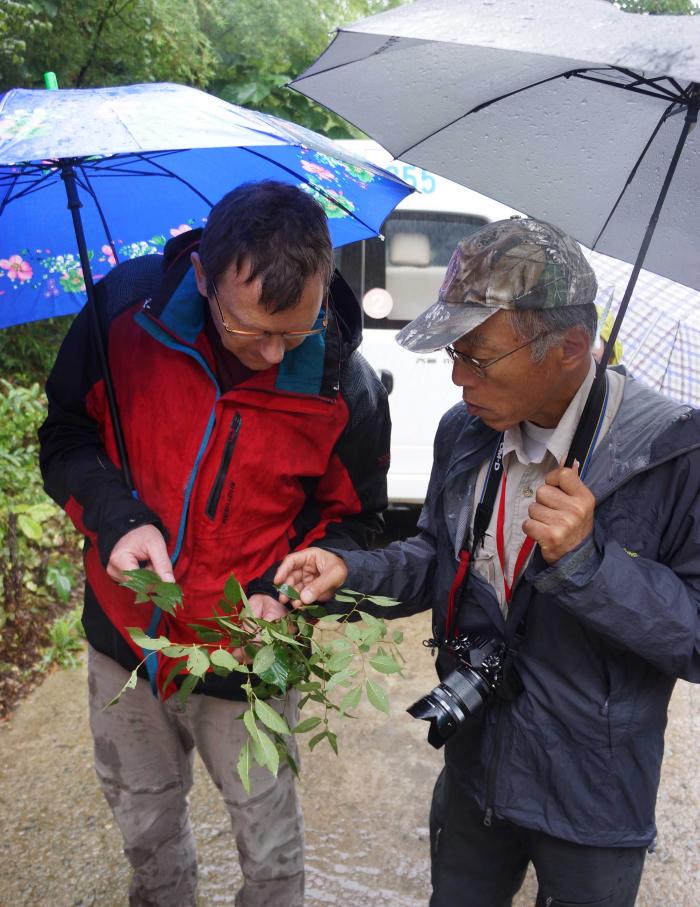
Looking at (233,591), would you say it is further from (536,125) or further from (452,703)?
(536,125)

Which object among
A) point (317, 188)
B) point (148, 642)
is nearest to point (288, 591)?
point (148, 642)

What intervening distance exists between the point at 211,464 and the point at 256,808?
0.94 m

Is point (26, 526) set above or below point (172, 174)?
below

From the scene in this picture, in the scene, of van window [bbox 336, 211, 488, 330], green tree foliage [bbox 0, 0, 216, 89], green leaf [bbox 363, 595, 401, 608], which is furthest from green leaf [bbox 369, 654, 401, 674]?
green tree foliage [bbox 0, 0, 216, 89]

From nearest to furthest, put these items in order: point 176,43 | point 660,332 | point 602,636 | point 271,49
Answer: point 602,636 < point 660,332 < point 176,43 < point 271,49

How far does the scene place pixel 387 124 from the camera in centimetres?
214

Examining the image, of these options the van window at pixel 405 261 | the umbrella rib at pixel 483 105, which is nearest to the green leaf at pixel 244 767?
the umbrella rib at pixel 483 105

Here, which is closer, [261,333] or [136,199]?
[261,333]

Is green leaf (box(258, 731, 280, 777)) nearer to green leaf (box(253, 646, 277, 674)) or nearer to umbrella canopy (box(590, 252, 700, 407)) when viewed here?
green leaf (box(253, 646, 277, 674))

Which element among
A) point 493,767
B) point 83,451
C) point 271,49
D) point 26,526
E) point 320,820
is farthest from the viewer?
point 271,49

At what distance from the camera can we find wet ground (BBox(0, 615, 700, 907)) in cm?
311

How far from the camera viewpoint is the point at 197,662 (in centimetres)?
176

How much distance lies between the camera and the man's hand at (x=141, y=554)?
77.6 inches

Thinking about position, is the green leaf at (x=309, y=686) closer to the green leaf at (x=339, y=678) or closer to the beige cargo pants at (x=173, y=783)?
the green leaf at (x=339, y=678)
